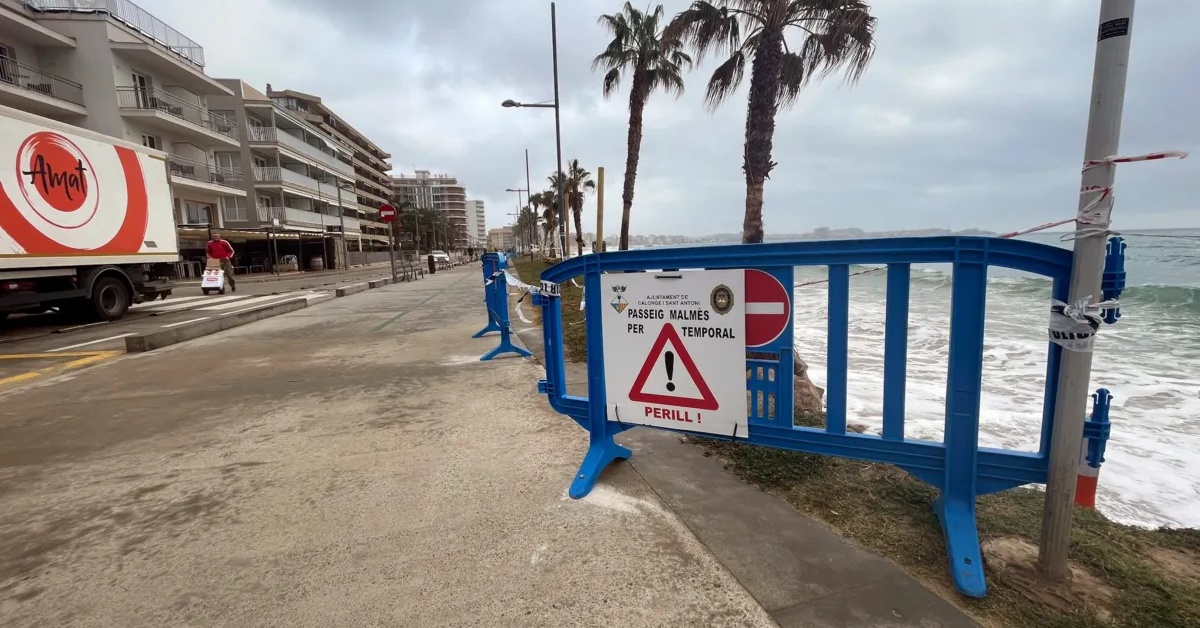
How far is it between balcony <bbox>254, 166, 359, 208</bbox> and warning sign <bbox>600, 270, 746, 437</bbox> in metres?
47.1

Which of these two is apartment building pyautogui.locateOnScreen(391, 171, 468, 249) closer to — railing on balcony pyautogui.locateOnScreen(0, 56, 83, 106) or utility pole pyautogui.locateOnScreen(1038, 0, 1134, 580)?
railing on balcony pyautogui.locateOnScreen(0, 56, 83, 106)

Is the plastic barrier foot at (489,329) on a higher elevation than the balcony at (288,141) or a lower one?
lower

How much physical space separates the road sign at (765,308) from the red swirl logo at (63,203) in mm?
13332

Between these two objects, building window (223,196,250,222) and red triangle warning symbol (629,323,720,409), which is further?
building window (223,196,250,222)

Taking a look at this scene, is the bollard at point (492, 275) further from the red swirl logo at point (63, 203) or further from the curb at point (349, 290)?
the curb at point (349, 290)

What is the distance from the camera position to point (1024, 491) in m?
2.99

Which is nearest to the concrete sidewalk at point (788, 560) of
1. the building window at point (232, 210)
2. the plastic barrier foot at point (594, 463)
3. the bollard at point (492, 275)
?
the plastic barrier foot at point (594, 463)

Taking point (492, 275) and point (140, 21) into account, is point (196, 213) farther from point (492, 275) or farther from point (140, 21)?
point (492, 275)

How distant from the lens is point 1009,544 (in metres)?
2.37

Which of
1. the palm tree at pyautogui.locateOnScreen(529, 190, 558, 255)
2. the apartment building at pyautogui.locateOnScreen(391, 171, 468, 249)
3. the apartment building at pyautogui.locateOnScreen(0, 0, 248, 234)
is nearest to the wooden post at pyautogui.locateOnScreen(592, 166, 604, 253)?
the apartment building at pyautogui.locateOnScreen(0, 0, 248, 234)

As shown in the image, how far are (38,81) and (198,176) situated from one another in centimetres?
808

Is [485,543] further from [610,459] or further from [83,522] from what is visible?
[83,522]

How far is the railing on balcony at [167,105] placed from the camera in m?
25.9

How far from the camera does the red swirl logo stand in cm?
946
